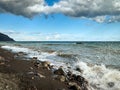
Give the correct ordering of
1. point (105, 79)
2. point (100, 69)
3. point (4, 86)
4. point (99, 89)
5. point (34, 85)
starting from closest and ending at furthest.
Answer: point (4, 86), point (34, 85), point (99, 89), point (105, 79), point (100, 69)

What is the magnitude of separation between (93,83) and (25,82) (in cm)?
511

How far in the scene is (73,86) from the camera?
41.8 ft

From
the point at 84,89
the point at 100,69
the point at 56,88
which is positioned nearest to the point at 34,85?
the point at 56,88

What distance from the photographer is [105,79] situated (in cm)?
1544

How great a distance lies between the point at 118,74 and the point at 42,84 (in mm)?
7004

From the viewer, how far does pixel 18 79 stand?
1278 cm

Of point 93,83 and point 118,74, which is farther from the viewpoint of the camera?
point 118,74

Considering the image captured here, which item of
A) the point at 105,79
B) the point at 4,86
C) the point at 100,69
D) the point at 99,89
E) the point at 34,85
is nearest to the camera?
the point at 4,86

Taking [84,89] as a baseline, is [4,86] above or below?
above

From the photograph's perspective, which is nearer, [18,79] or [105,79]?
[18,79]

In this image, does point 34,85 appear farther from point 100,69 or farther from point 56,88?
point 100,69

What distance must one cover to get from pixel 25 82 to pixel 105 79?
654 cm

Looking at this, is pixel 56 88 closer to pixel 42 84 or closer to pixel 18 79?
pixel 42 84

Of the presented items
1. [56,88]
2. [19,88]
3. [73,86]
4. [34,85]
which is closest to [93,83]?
[73,86]
